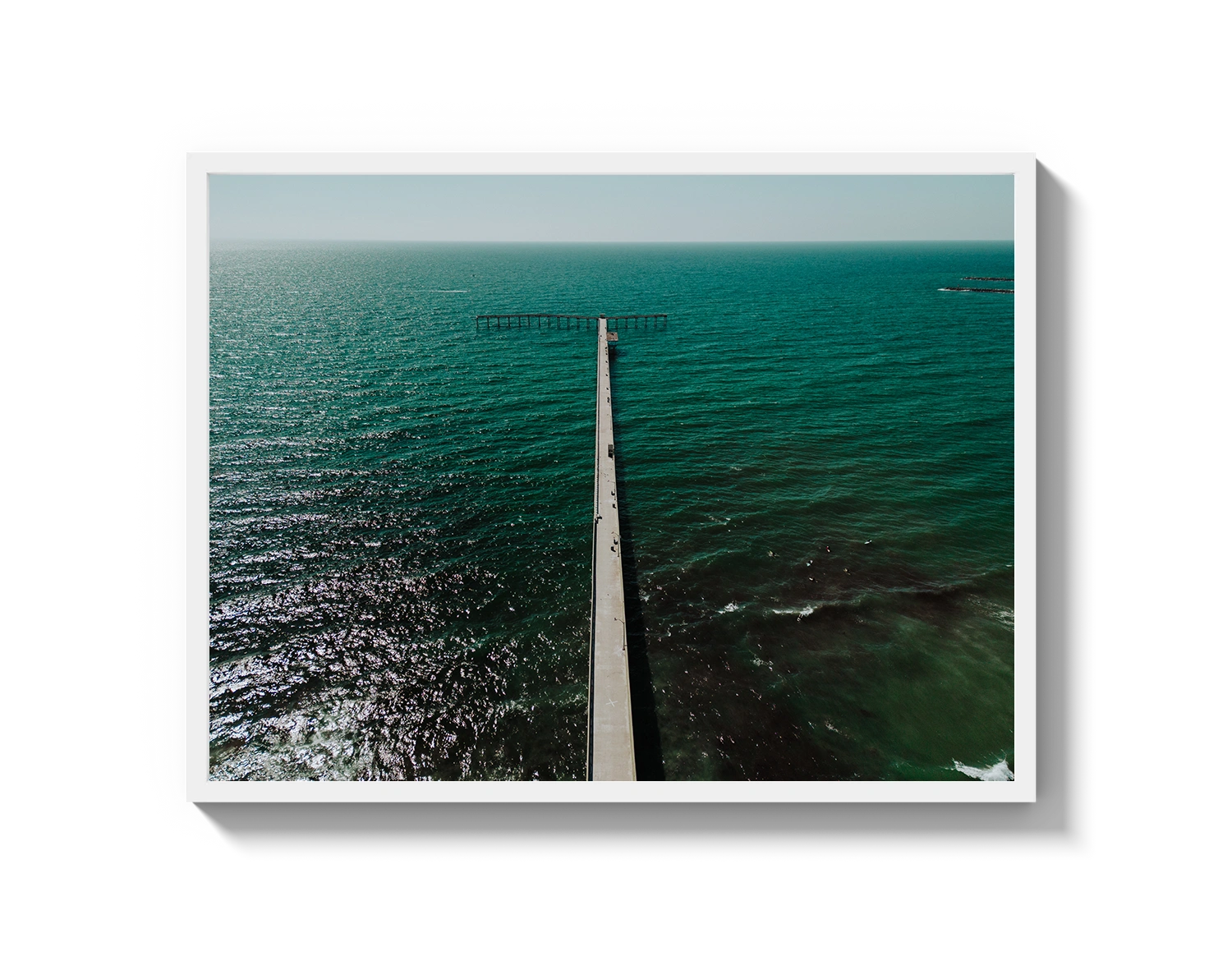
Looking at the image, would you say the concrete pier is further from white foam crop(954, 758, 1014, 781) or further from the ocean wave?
white foam crop(954, 758, 1014, 781)

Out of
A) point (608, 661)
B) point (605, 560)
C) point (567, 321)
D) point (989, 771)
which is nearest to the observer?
point (989, 771)

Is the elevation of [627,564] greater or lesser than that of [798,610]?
greater

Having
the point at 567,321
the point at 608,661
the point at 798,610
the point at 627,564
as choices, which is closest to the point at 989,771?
the point at 798,610

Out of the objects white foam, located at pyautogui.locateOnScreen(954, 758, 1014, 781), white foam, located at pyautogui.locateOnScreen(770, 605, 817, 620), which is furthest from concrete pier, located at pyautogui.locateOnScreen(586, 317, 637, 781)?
white foam, located at pyautogui.locateOnScreen(954, 758, 1014, 781)

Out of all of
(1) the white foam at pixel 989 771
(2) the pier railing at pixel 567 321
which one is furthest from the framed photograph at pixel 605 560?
(2) the pier railing at pixel 567 321

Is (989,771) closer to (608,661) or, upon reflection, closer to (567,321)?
(608,661)

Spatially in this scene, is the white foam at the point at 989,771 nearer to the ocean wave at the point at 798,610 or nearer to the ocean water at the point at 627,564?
the ocean water at the point at 627,564
